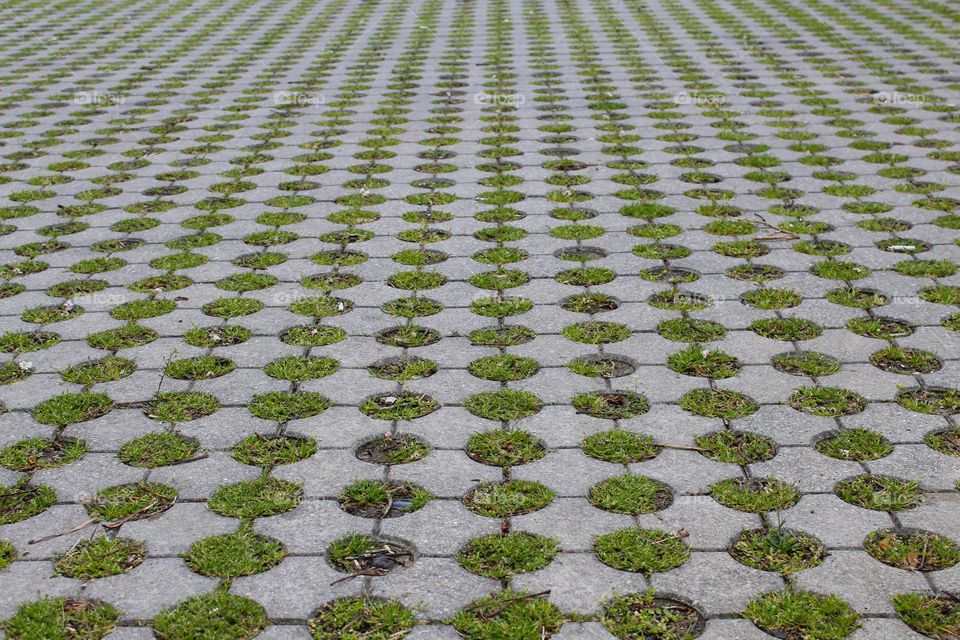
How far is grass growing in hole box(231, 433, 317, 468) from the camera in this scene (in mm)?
3490

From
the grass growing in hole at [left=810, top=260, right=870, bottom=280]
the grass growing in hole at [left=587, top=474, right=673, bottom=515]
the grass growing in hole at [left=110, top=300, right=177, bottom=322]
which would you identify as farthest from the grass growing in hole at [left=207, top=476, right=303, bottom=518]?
the grass growing in hole at [left=810, top=260, right=870, bottom=280]

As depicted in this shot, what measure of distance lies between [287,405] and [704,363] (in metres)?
1.75

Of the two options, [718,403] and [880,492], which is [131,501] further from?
[880,492]

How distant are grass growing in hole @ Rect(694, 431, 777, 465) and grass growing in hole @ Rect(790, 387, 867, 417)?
0.31 m

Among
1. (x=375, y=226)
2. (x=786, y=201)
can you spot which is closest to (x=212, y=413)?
(x=375, y=226)

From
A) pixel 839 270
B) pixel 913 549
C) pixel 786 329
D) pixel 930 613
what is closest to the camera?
pixel 930 613

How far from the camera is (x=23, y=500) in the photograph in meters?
3.28

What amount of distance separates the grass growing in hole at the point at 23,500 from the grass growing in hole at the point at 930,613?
105 inches

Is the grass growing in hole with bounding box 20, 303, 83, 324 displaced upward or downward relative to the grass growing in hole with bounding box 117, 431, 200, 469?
upward

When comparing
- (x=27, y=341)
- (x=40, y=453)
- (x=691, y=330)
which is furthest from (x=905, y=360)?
(x=27, y=341)

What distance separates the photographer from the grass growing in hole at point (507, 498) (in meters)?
3.20

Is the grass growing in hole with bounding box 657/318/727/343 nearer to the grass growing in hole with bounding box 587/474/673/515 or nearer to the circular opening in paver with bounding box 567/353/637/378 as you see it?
the circular opening in paver with bounding box 567/353/637/378

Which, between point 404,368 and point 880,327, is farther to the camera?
point 880,327

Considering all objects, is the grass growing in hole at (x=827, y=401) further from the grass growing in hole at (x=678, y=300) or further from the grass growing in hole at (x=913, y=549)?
the grass growing in hole at (x=678, y=300)
